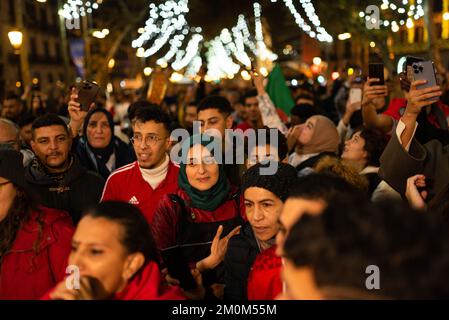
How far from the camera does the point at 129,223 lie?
286 centimetres

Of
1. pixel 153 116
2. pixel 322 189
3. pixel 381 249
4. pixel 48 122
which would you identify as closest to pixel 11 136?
pixel 48 122

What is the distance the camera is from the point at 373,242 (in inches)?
65.3

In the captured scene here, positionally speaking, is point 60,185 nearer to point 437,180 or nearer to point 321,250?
point 437,180

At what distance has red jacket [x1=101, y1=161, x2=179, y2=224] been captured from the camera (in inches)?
207

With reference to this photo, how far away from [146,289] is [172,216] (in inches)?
58.0

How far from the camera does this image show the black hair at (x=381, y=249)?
64.1 inches

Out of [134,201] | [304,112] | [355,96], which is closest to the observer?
[134,201]

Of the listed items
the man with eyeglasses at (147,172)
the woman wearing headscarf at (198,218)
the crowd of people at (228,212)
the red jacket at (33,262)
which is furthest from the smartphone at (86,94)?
the red jacket at (33,262)

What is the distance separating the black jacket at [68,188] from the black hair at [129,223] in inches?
88.1

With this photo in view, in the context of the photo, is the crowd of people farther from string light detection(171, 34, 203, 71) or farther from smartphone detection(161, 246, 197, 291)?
string light detection(171, 34, 203, 71)

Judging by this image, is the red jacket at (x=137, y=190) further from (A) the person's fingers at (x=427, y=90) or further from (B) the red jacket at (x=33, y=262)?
(A) the person's fingers at (x=427, y=90)

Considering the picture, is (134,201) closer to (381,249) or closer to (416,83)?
(416,83)

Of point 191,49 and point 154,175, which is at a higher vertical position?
point 191,49

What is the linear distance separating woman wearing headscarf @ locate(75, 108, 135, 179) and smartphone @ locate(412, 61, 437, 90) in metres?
3.73
